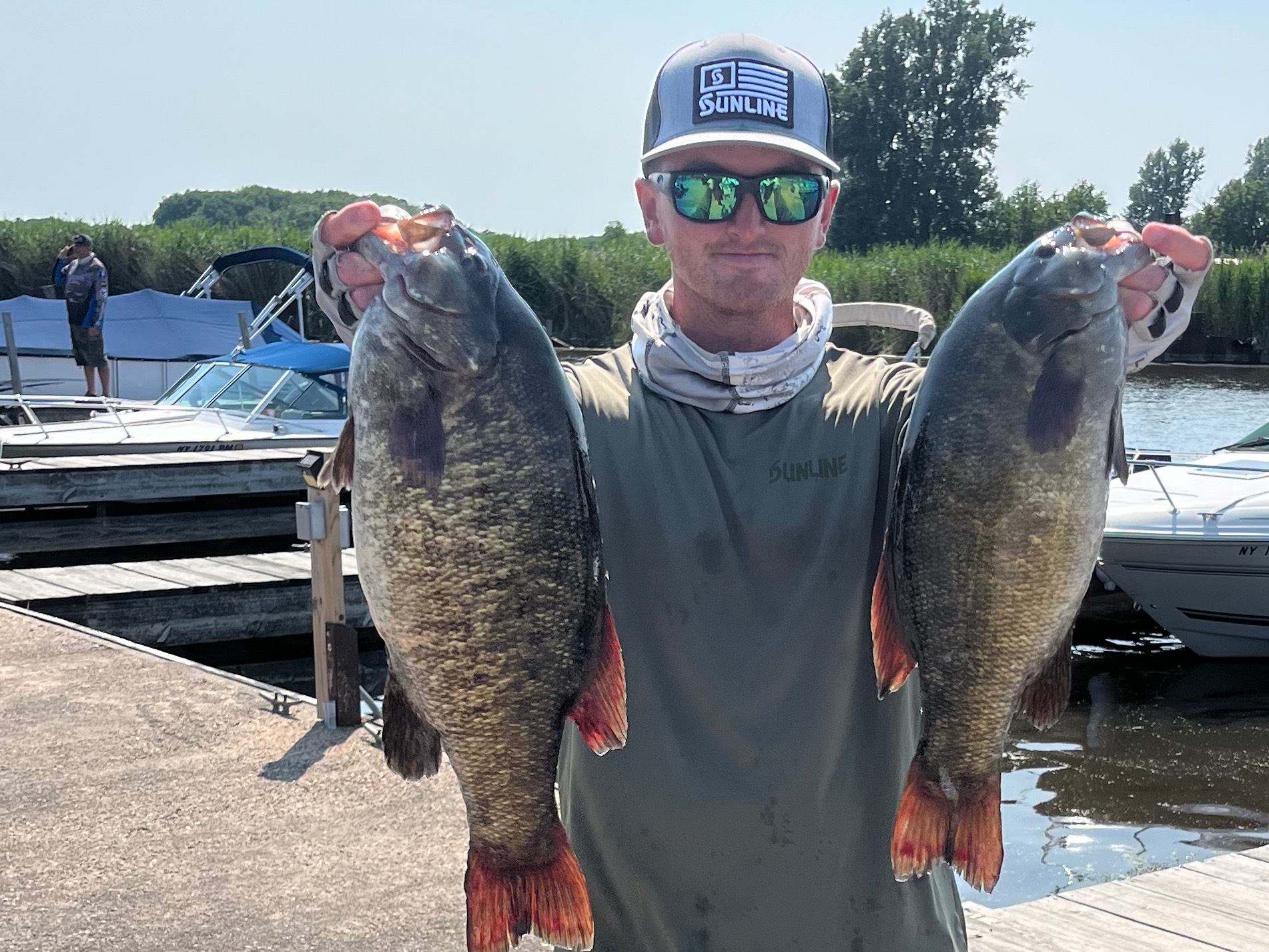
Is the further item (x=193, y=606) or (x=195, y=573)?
(x=195, y=573)

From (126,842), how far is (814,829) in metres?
3.45

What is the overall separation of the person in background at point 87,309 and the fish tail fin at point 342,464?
13.9 meters

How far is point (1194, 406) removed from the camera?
2464cm

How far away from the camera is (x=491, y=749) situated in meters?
2.03

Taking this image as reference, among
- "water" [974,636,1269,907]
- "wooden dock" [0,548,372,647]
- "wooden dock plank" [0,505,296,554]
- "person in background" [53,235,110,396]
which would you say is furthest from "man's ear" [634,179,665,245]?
"person in background" [53,235,110,396]

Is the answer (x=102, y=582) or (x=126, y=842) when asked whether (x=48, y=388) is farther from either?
(x=126, y=842)

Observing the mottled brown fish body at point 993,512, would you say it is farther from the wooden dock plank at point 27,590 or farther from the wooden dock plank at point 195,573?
the wooden dock plank at point 27,590

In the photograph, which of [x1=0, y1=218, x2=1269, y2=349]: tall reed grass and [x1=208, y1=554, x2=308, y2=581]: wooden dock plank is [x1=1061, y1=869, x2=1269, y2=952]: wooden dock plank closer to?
[x1=208, y1=554, x2=308, y2=581]: wooden dock plank

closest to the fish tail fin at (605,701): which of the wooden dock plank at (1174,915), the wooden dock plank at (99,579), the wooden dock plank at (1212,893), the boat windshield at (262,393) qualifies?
the wooden dock plank at (1174,915)

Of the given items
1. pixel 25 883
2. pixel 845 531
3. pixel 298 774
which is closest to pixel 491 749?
pixel 845 531

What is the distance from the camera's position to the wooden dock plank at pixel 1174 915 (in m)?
4.02

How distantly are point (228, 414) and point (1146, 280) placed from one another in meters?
12.0

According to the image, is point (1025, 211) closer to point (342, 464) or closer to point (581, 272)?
point (581, 272)

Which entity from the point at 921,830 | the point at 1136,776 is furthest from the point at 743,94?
the point at 1136,776
